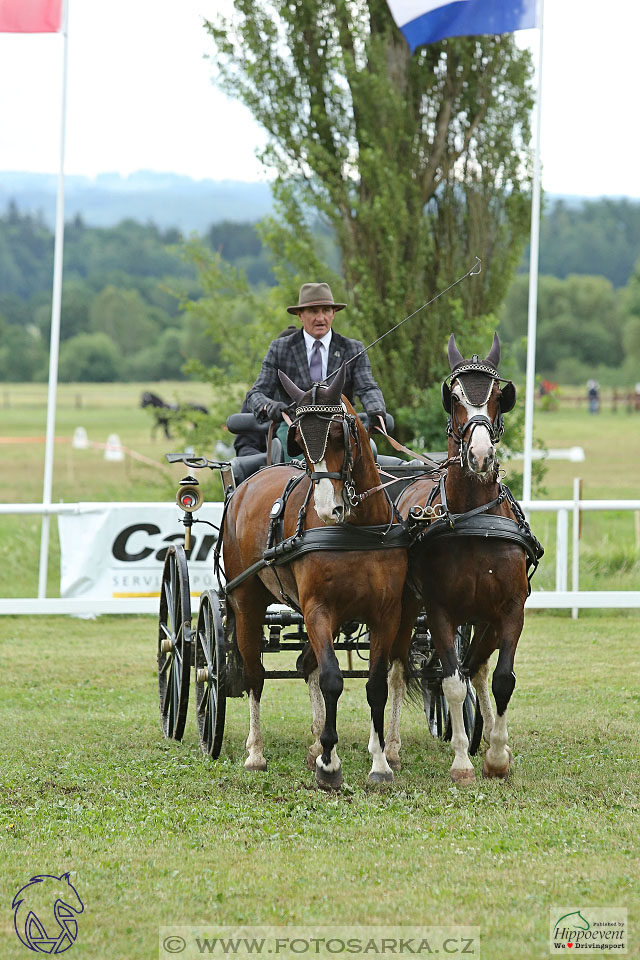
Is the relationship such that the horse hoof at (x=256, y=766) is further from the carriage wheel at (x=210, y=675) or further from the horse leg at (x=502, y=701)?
the horse leg at (x=502, y=701)

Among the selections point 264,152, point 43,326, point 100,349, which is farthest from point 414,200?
point 43,326

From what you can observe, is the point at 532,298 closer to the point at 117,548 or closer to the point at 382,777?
the point at 117,548

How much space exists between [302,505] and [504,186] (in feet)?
29.3

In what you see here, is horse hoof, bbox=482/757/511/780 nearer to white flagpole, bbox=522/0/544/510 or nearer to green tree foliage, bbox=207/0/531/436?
white flagpole, bbox=522/0/544/510

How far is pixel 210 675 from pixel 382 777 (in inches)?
49.2

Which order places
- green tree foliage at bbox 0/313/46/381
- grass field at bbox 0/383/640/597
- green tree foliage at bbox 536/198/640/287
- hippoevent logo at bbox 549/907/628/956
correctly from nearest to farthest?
hippoevent logo at bbox 549/907/628/956
grass field at bbox 0/383/640/597
green tree foliage at bbox 0/313/46/381
green tree foliage at bbox 536/198/640/287

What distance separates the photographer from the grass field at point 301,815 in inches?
167

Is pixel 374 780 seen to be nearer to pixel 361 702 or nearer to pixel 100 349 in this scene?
pixel 361 702

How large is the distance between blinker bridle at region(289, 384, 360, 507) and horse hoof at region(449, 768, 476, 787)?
4.89 feet

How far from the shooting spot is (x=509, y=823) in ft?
17.4

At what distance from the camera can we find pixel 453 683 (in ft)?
20.0

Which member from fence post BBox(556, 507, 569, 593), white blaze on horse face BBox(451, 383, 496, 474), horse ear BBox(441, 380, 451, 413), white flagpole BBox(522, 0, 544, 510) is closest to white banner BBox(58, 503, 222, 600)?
white flagpole BBox(522, 0, 544, 510)

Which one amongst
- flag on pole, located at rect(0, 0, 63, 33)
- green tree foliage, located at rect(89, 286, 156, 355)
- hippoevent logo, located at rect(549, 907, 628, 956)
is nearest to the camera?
hippoevent logo, located at rect(549, 907, 628, 956)

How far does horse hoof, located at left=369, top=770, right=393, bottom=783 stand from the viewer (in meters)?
6.10
